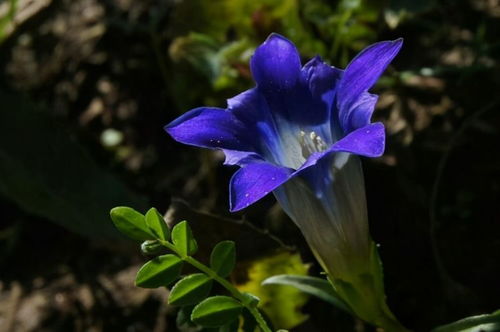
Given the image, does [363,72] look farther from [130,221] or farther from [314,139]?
[130,221]

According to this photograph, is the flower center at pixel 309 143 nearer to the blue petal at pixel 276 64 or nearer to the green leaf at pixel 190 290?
the blue petal at pixel 276 64

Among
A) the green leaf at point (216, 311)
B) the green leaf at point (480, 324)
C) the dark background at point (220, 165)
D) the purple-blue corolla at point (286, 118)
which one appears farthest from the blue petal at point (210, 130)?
the green leaf at point (480, 324)

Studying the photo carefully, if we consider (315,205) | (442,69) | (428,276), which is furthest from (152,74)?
(315,205)

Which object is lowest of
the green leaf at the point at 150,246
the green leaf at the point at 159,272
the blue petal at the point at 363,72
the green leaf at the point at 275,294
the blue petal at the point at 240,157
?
the green leaf at the point at 275,294

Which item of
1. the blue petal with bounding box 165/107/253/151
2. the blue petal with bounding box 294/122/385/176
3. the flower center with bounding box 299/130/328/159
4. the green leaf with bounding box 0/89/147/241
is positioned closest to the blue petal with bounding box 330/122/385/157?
the blue petal with bounding box 294/122/385/176

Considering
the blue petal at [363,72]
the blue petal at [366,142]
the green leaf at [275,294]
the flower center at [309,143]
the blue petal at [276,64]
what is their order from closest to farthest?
the blue petal at [366,142]
the blue petal at [363,72]
the blue petal at [276,64]
the flower center at [309,143]
the green leaf at [275,294]

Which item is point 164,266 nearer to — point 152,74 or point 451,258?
point 451,258

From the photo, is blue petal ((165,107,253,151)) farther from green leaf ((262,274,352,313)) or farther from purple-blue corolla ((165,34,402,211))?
green leaf ((262,274,352,313))

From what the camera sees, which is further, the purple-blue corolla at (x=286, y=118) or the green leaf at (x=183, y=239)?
the green leaf at (x=183, y=239)
